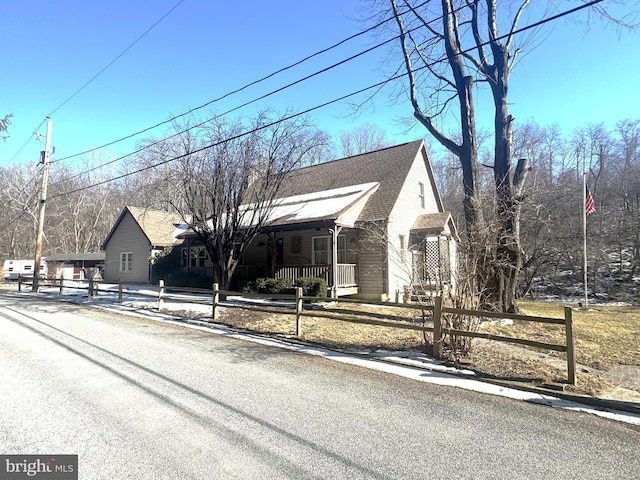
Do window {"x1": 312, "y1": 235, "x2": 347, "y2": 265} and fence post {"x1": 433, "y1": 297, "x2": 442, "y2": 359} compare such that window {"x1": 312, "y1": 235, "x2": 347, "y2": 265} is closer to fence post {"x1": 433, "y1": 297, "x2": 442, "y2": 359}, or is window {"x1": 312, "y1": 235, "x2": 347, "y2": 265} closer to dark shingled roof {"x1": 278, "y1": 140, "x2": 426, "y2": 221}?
dark shingled roof {"x1": 278, "y1": 140, "x2": 426, "y2": 221}

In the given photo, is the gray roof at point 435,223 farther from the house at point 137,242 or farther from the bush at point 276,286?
the house at point 137,242

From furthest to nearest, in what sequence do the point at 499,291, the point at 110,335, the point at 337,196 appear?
the point at 337,196 → the point at 499,291 → the point at 110,335

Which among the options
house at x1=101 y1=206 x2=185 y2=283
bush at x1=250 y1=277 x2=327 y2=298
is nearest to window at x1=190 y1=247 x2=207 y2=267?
house at x1=101 y1=206 x2=185 y2=283

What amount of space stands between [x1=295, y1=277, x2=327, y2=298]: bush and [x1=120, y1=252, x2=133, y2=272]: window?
17.6m

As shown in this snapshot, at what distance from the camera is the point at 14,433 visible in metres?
3.55

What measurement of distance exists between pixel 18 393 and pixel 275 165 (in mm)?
11646

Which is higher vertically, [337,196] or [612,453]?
[337,196]

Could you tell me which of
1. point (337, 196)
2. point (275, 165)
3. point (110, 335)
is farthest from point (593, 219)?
point (110, 335)

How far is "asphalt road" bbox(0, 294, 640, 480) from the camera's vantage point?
3.05 meters

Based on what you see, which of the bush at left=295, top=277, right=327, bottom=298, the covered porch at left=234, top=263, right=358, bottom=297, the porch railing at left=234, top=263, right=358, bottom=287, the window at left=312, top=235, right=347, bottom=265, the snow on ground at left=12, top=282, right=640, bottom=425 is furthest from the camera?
the window at left=312, top=235, right=347, bottom=265

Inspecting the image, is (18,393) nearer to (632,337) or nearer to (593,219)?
(632,337)

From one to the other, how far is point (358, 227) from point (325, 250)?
242 cm

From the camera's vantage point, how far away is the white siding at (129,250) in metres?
25.3

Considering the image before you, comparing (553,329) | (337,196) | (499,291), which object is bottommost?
(553,329)
